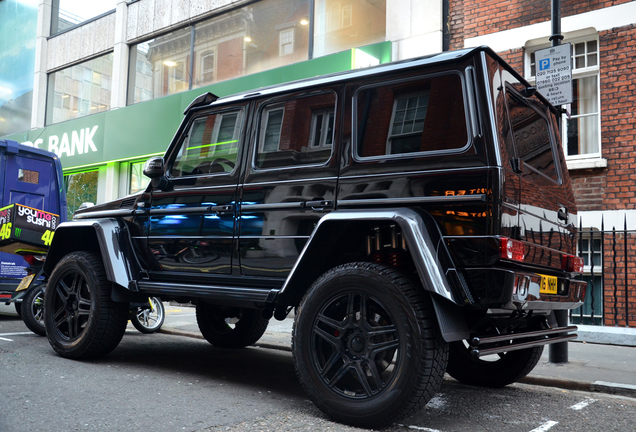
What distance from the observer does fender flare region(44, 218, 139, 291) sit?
17.2 feet

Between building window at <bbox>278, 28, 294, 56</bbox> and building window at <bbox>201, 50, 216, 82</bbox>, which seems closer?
building window at <bbox>278, 28, 294, 56</bbox>

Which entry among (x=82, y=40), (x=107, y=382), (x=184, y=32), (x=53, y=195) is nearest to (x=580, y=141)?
(x=107, y=382)

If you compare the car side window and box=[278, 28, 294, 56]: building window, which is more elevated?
box=[278, 28, 294, 56]: building window

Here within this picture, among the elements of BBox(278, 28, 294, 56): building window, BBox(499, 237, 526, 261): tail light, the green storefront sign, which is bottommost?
BBox(499, 237, 526, 261): tail light

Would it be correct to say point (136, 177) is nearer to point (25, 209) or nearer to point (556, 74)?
point (25, 209)

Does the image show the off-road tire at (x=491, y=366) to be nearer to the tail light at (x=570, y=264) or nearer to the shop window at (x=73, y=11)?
the tail light at (x=570, y=264)

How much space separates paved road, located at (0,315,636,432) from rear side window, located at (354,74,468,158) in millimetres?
1814

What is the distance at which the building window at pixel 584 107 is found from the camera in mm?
9477

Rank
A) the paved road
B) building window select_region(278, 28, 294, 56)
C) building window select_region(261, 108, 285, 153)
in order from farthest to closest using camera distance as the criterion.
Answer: building window select_region(278, 28, 294, 56) < building window select_region(261, 108, 285, 153) < the paved road

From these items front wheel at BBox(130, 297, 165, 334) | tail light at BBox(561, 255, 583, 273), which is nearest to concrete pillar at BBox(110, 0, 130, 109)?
front wheel at BBox(130, 297, 165, 334)

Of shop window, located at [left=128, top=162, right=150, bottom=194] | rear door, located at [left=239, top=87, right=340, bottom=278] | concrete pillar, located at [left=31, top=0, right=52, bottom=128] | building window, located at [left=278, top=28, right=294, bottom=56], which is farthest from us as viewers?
concrete pillar, located at [left=31, top=0, right=52, bottom=128]

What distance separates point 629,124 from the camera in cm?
897

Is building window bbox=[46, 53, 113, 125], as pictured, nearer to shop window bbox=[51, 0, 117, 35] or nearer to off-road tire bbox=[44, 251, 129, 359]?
shop window bbox=[51, 0, 117, 35]

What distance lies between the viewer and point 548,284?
3.96m
